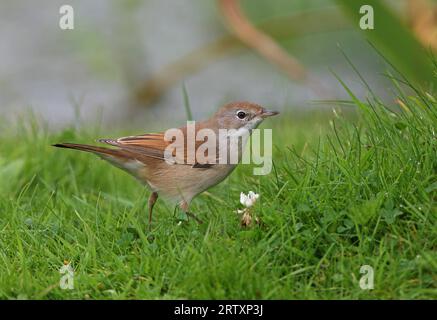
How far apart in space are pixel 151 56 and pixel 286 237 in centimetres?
872

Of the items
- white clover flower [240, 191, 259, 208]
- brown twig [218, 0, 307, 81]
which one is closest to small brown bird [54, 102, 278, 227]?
white clover flower [240, 191, 259, 208]

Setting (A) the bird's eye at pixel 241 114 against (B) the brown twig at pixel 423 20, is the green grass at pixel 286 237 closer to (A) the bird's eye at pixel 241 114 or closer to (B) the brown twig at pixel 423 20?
(A) the bird's eye at pixel 241 114

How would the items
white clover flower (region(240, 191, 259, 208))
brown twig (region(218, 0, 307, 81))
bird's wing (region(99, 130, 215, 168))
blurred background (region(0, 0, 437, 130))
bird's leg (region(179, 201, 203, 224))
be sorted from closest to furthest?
white clover flower (region(240, 191, 259, 208)) → bird's leg (region(179, 201, 203, 224)) → bird's wing (region(99, 130, 215, 168)) → brown twig (region(218, 0, 307, 81)) → blurred background (region(0, 0, 437, 130))

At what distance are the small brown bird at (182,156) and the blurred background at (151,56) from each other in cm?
440

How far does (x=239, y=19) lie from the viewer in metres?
10.4

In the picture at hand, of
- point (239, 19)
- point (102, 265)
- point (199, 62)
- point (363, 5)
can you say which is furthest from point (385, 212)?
point (199, 62)

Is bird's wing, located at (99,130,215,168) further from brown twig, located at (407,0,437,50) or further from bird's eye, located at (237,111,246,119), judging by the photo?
brown twig, located at (407,0,437,50)

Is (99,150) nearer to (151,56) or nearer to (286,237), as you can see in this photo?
(286,237)

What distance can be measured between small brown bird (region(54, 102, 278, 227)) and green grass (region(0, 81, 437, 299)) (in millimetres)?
187

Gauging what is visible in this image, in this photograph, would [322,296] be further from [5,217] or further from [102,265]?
[5,217]

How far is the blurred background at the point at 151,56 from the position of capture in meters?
12.0

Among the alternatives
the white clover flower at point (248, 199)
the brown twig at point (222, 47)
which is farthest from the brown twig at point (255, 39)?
the white clover flower at point (248, 199)

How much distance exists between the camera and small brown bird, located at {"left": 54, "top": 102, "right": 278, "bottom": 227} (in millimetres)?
6375

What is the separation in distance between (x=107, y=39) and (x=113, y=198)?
6.68 m
